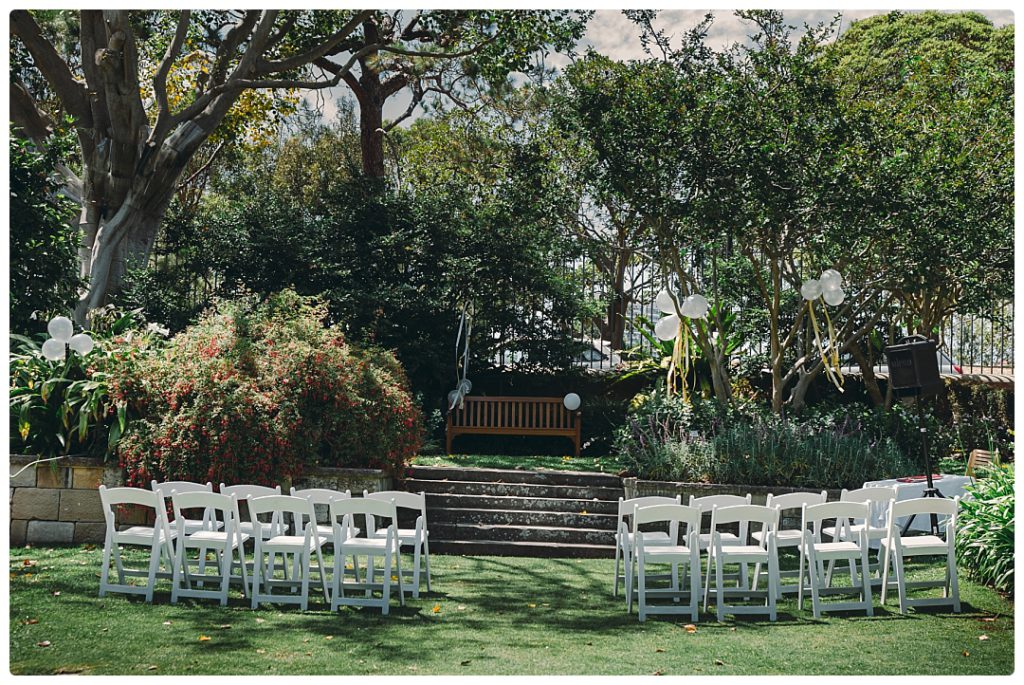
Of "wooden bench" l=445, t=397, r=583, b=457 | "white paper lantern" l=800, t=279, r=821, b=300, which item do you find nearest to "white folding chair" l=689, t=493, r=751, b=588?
"white paper lantern" l=800, t=279, r=821, b=300

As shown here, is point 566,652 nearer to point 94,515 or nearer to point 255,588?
point 255,588

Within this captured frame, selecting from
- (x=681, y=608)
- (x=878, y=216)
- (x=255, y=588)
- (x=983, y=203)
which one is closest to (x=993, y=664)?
(x=681, y=608)

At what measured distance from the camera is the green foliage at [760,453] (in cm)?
907

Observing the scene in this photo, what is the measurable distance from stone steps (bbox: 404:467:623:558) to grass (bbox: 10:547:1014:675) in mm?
1665

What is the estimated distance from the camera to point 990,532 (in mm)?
6785

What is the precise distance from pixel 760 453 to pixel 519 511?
8.19 ft

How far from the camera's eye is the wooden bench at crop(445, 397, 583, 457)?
11820mm

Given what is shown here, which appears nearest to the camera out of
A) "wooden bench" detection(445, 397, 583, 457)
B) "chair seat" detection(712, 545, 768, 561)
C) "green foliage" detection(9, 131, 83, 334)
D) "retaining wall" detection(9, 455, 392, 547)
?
"chair seat" detection(712, 545, 768, 561)

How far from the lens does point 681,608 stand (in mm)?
5965

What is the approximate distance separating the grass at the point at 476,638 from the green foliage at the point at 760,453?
8.33 ft

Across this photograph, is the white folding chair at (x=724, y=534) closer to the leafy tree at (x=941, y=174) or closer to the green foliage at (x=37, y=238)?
the leafy tree at (x=941, y=174)

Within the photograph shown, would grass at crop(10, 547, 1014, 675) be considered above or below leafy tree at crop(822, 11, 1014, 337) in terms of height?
below

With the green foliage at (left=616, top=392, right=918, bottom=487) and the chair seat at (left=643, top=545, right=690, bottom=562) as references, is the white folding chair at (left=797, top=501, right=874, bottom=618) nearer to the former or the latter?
the chair seat at (left=643, top=545, right=690, bottom=562)

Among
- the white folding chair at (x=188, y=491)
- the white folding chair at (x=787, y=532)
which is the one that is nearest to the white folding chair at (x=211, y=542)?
the white folding chair at (x=188, y=491)
